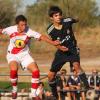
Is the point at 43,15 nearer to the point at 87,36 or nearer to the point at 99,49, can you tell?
the point at 87,36

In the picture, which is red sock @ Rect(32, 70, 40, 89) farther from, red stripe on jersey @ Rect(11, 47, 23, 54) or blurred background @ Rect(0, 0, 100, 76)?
blurred background @ Rect(0, 0, 100, 76)

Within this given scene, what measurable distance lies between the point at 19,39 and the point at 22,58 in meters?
0.40

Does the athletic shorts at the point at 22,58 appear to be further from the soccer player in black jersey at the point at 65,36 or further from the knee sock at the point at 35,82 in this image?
the soccer player in black jersey at the point at 65,36

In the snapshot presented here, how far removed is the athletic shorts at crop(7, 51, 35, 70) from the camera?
39.3ft

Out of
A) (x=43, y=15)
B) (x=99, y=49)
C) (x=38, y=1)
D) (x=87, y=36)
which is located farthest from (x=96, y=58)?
(x=38, y=1)

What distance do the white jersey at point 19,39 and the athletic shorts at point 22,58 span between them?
0.08 meters

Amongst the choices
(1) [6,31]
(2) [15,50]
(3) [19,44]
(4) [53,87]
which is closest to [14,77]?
(2) [15,50]

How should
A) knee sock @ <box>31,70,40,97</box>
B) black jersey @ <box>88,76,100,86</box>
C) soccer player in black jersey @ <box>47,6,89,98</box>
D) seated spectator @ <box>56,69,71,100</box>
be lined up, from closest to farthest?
1. knee sock @ <box>31,70,40,97</box>
2. soccer player in black jersey @ <box>47,6,89,98</box>
3. seated spectator @ <box>56,69,71,100</box>
4. black jersey @ <box>88,76,100,86</box>

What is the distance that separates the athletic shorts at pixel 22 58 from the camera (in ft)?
39.3

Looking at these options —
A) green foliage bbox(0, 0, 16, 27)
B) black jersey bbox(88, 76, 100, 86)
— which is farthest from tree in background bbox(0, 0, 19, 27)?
black jersey bbox(88, 76, 100, 86)

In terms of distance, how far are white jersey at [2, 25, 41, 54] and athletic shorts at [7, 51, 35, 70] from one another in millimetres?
83

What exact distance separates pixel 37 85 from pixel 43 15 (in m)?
42.9

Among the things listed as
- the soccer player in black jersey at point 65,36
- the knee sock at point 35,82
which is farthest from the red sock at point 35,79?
the soccer player in black jersey at point 65,36

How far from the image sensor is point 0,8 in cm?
5362
